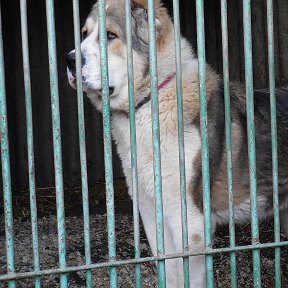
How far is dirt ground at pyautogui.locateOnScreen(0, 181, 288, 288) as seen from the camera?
17.1 ft

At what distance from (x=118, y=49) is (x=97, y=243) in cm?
227

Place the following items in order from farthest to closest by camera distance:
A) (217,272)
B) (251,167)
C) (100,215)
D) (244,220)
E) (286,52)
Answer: (100,215) → (286,52) → (217,272) → (244,220) → (251,167)

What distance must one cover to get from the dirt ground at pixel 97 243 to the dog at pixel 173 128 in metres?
0.77

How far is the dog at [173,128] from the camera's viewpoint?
14.0ft

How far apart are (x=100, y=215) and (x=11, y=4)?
9.22 ft

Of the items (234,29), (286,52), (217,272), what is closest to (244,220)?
(217,272)

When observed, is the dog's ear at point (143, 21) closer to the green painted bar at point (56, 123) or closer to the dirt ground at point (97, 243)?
the green painted bar at point (56, 123)

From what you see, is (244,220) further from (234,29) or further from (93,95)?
(234,29)

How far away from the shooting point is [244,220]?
15.2 ft

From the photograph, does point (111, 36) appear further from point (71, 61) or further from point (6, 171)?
point (6, 171)

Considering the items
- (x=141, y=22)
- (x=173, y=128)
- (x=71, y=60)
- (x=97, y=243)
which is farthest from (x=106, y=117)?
(x=97, y=243)

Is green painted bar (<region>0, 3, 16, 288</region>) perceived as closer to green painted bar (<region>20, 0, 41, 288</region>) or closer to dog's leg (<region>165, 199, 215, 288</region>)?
green painted bar (<region>20, 0, 41, 288</region>)

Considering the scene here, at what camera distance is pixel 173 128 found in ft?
14.0

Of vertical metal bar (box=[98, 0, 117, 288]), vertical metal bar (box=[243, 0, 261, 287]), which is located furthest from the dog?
vertical metal bar (box=[98, 0, 117, 288])
